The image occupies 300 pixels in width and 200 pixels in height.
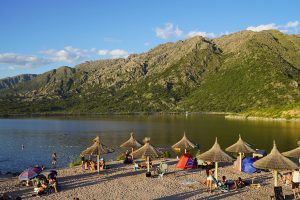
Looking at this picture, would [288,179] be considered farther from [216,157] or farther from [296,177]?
[216,157]

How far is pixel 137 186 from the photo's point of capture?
32.0 metres

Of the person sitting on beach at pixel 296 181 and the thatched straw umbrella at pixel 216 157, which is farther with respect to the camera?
the thatched straw umbrella at pixel 216 157

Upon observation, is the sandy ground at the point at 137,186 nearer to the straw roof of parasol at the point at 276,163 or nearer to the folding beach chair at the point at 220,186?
the folding beach chair at the point at 220,186

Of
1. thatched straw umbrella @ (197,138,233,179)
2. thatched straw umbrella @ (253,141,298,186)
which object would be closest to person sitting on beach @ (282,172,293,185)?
thatched straw umbrella @ (253,141,298,186)

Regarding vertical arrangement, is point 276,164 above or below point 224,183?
above

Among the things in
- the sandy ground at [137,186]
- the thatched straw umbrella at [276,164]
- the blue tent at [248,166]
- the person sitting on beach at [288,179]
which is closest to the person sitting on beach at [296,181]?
the sandy ground at [137,186]

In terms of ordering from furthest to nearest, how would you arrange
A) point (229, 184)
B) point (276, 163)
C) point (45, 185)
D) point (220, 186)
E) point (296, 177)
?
point (229, 184) < point (220, 186) < point (45, 185) < point (296, 177) < point (276, 163)

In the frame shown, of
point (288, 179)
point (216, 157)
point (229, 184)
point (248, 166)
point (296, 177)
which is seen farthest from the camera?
point (248, 166)

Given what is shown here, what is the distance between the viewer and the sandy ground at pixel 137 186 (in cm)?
2898

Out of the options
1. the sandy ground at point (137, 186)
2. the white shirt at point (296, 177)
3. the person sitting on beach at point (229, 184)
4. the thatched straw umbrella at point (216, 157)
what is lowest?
the sandy ground at point (137, 186)

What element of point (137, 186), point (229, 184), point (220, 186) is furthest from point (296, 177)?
point (137, 186)

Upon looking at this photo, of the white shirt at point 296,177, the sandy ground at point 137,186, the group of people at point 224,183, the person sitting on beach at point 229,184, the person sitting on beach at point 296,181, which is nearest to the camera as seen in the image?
the person sitting on beach at point 296,181

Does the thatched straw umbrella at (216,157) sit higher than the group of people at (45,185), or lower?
higher

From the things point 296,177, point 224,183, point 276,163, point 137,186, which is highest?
point 276,163
